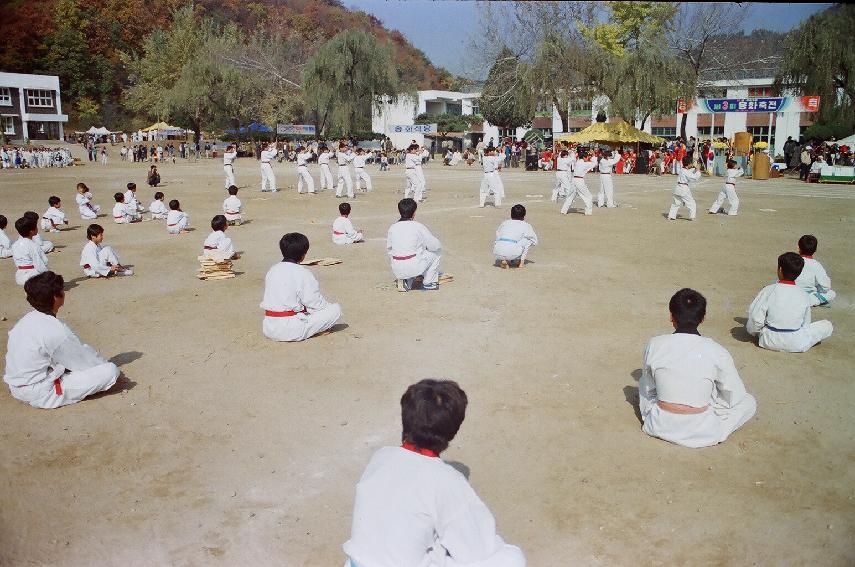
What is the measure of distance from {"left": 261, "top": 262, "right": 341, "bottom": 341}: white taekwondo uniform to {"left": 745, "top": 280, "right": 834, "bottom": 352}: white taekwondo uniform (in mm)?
4029

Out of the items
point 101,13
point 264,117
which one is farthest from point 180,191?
point 101,13

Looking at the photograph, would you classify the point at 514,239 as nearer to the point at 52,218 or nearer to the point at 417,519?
the point at 417,519

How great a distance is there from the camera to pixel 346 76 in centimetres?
4869

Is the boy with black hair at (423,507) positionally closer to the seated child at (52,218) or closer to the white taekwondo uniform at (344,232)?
the white taekwondo uniform at (344,232)

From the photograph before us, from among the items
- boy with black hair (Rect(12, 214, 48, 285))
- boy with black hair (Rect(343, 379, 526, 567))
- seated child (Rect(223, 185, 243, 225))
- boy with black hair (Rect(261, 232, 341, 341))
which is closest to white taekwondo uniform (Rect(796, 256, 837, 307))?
boy with black hair (Rect(261, 232, 341, 341))

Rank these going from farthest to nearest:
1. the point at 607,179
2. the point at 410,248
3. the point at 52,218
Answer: the point at 607,179, the point at 52,218, the point at 410,248

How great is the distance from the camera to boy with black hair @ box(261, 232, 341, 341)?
21.8 feet

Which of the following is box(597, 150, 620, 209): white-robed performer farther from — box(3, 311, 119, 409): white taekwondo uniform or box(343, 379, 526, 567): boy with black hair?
box(343, 379, 526, 567): boy with black hair

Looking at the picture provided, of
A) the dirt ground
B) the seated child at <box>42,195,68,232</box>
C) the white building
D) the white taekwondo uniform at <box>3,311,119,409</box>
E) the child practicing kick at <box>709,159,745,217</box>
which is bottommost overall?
the dirt ground

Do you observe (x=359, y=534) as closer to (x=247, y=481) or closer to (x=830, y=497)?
(x=247, y=481)

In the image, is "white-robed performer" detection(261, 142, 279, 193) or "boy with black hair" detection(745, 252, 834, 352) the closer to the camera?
"boy with black hair" detection(745, 252, 834, 352)

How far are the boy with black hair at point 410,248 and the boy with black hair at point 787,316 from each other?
12.3 feet

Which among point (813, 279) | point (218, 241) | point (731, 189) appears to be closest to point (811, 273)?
point (813, 279)

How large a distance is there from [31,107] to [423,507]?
2630 inches
